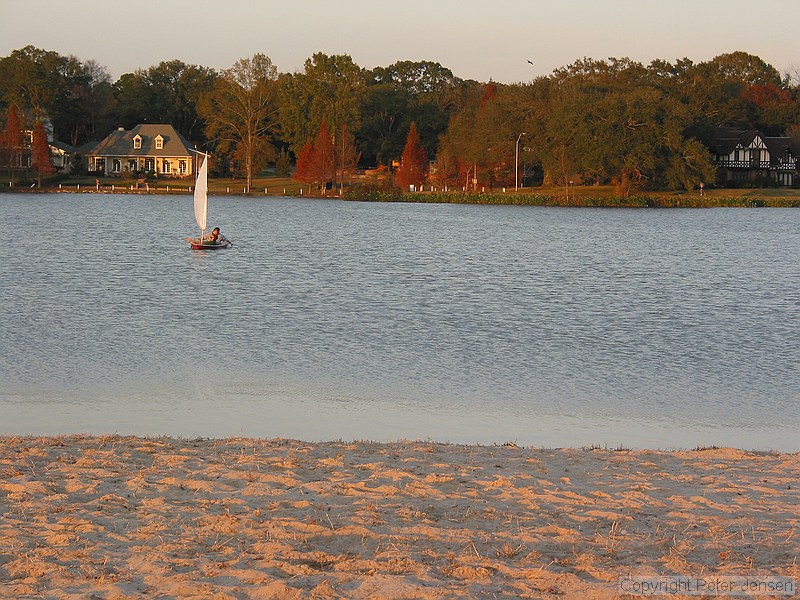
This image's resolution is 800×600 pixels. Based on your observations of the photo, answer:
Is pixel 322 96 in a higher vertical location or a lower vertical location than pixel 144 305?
higher

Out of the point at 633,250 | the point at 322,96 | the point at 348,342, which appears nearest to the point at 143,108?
the point at 322,96

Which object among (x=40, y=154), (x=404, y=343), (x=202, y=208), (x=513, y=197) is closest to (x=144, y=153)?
(x=40, y=154)

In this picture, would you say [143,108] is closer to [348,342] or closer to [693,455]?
[348,342]

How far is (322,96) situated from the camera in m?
115

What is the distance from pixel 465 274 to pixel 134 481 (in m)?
27.4

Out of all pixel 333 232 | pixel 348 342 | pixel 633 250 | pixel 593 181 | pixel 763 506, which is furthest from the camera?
pixel 593 181

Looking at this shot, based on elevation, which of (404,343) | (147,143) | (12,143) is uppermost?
(147,143)

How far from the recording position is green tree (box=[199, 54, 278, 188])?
112438 mm

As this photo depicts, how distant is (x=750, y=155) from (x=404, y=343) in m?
105

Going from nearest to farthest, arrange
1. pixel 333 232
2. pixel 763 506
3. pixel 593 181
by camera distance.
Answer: pixel 763 506 → pixel 333 232 → pixel 593 181

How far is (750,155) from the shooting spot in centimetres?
11644

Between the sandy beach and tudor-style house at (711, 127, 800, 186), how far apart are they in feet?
356

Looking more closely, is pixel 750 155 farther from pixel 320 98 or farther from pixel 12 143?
pixel 12 143

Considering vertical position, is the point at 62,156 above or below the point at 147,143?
below
